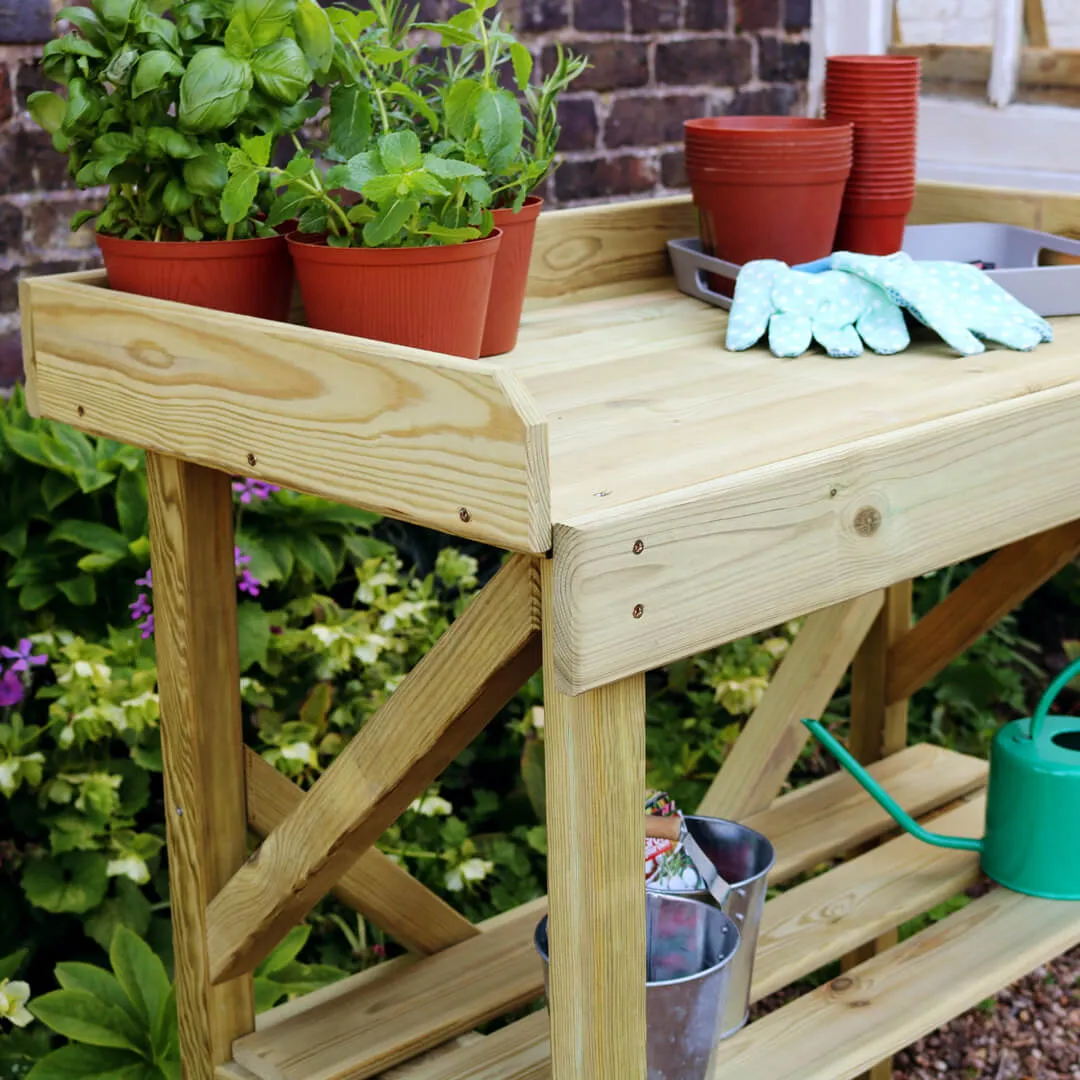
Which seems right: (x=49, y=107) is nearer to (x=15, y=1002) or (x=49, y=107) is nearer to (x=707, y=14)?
(x=15, y=1002)

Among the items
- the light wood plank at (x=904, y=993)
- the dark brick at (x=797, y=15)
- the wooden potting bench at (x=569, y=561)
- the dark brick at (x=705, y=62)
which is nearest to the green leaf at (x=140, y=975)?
the wooden potting bench at (x=569, y=561)

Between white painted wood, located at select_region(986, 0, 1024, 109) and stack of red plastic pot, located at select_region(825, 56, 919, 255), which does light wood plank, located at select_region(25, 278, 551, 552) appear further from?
white painted wood, located at select_region(986, 0, 1024, 109)

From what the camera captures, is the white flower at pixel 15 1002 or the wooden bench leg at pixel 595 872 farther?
the white flower at pixel 15 1002

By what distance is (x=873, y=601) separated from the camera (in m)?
2.36

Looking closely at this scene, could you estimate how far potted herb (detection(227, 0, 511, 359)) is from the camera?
50.3 inches

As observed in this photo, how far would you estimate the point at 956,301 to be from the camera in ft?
5.31

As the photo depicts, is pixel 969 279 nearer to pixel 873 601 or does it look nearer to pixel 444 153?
pixel 444 153

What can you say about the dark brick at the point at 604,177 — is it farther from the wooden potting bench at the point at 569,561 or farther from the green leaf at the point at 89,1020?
the green leaf at the point at 89,1020

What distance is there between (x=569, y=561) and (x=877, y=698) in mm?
1579

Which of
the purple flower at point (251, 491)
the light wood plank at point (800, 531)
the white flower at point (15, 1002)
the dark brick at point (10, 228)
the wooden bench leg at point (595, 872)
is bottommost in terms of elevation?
the white flower at point (15, 1002)

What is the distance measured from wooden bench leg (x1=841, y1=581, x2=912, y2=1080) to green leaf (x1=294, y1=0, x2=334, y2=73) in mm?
1402

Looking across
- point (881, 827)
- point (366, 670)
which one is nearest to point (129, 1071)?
point (366, 670)

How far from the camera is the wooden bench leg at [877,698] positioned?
2.47 m

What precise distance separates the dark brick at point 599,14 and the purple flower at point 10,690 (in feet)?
5.34
